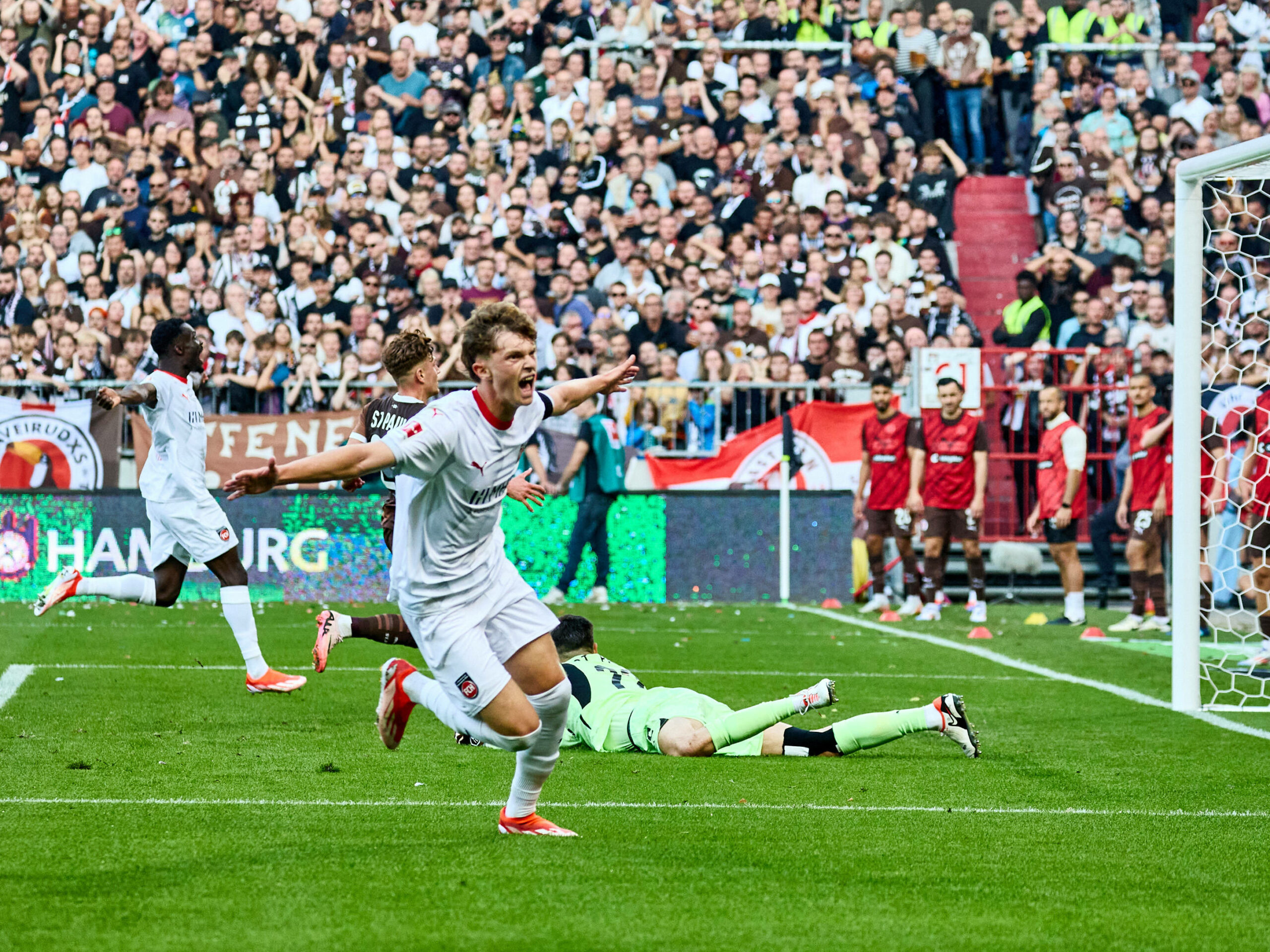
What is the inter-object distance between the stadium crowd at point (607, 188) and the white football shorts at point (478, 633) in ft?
39.5

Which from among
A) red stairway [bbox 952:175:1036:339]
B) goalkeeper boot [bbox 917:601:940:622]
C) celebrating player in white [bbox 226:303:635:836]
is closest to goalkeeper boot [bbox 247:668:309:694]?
celebrating player in white [bbox 226:303:635:836]

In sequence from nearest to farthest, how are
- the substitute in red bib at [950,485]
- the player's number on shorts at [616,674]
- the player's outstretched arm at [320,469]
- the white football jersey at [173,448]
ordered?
the player's outstretched arm at [320,469], the player's number on shorts at [616,674], the white football jersey at [173,448], the substitute in red bib at [950,485]

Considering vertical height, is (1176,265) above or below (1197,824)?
above

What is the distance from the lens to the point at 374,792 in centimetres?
692

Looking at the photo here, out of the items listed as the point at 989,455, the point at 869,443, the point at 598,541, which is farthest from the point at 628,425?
the point at 989,455

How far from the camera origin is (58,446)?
17.9m

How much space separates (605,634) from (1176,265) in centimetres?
599

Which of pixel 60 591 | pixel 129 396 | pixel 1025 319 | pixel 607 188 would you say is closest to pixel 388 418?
pixel 129 396

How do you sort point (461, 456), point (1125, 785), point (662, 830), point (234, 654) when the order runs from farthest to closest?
1. point (234, 654)
2. point (1125, 785)
3. point (662, 830)
4. point (461, 456)

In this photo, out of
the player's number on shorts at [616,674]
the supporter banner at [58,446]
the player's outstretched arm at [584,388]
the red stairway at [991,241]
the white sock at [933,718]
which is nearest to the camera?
the player's outstretched arm at [584,388]

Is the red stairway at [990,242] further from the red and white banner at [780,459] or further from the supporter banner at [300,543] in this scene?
the supporter banner at [300,543]

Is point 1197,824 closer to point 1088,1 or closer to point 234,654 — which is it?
point 234,654

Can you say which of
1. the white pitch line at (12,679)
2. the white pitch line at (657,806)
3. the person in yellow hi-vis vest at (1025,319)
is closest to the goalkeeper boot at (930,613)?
the person in yellow hi-vis vest at (1025,319)

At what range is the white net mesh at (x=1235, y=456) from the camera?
37.1 feet
